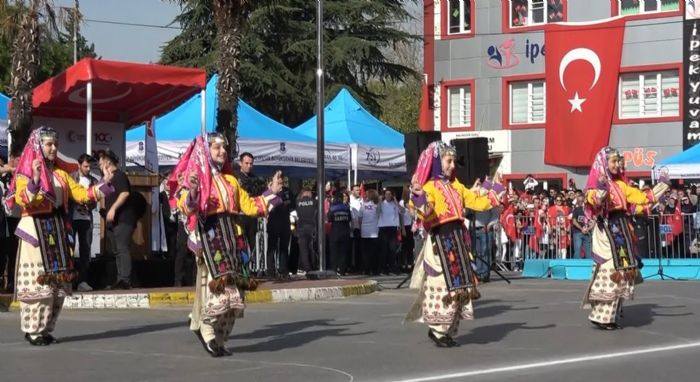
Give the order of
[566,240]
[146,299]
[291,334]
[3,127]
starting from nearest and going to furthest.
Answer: [291,334]
[146,299]
[3,127]
[566,240]

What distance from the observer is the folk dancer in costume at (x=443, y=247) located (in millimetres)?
12055

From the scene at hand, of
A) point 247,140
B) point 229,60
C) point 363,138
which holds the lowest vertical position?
point 247,140

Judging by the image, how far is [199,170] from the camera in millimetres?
11008

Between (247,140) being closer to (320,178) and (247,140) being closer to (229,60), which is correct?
(229,60)

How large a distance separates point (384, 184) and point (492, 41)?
25.5 ft

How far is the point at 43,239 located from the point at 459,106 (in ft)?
113

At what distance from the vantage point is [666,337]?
1303 centimetres

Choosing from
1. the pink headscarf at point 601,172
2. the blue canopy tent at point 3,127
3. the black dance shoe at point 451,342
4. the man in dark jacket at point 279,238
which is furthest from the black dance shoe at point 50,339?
the blue canopy tent at point 3,127

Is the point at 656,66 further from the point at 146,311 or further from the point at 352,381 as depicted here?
the point at 352,381

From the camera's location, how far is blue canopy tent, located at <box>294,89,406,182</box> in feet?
93.5

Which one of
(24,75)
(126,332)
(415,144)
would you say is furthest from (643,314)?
(24,75)

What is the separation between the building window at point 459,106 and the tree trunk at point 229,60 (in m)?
24.1

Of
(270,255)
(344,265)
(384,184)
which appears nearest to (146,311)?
(270,255)

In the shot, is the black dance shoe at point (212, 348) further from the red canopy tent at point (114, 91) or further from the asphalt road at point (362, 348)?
the red canopy tent at point (114, 91)
